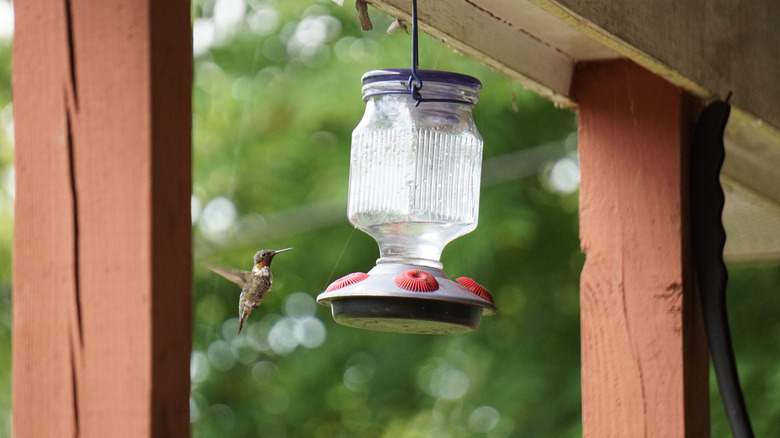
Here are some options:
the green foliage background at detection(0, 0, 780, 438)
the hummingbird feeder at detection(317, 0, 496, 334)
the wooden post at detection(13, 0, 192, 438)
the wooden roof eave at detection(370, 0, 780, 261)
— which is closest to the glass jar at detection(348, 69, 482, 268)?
the hummingbird feeder at detection(317, 0, 496, 334)

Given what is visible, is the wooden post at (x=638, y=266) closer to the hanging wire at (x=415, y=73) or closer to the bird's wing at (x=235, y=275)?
the hanging wire at (x=415, y=73)

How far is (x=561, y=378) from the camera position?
6.52 meters

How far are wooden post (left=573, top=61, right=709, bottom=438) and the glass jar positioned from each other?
32 cm

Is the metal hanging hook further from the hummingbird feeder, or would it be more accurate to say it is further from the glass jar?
the glass jar

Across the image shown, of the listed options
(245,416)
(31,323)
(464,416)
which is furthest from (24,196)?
(245,416)

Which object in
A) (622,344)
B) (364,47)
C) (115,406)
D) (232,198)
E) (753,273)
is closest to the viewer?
(115,406)

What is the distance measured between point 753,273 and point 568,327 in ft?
3.71

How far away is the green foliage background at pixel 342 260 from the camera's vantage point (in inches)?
252

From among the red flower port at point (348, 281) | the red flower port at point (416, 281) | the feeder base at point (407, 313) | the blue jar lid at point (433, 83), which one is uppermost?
the blue jar lid at point (433, 83)

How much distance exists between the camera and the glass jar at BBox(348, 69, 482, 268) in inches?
98.6

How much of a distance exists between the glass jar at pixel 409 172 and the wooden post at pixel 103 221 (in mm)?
1160

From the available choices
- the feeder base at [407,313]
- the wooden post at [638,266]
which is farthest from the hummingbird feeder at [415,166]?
the wooden post at [638,266]

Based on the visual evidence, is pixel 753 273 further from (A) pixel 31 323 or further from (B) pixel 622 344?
(A) pixel 31 323

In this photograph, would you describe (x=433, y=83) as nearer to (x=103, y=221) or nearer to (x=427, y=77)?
(x=427, y=77)
